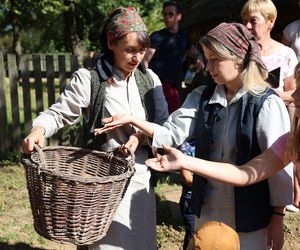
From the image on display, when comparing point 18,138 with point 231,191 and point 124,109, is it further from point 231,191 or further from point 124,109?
point 231,191

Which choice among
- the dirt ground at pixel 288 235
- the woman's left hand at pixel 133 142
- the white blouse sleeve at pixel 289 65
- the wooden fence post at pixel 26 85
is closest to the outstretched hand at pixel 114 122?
the woman's left hand at pixel 133 142

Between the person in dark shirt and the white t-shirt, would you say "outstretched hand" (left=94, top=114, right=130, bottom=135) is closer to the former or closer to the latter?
the white t-shirt

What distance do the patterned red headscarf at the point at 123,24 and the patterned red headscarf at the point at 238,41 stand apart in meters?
0.50

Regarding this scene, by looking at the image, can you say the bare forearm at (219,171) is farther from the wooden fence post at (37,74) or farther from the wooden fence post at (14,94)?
the wooden fence post at (14,94)

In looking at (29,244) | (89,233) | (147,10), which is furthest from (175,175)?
(147,10)

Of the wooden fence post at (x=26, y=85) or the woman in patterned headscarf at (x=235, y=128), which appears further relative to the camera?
the wooden fence post at (x=26, y=85)

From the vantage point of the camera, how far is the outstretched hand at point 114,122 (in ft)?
6.97

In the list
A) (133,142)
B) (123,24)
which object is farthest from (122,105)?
(123,24)

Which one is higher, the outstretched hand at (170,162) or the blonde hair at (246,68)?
the blonde hair at (246,68)

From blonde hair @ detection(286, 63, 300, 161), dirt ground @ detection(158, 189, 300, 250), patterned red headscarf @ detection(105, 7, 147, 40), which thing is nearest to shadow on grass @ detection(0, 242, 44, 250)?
dirt ground @ detection(158, 189, 300, 250)

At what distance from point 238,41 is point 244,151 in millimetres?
479

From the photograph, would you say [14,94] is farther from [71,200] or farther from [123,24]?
[71,200]

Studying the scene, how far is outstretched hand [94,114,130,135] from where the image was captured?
2.12 meters

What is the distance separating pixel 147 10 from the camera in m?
20.8
